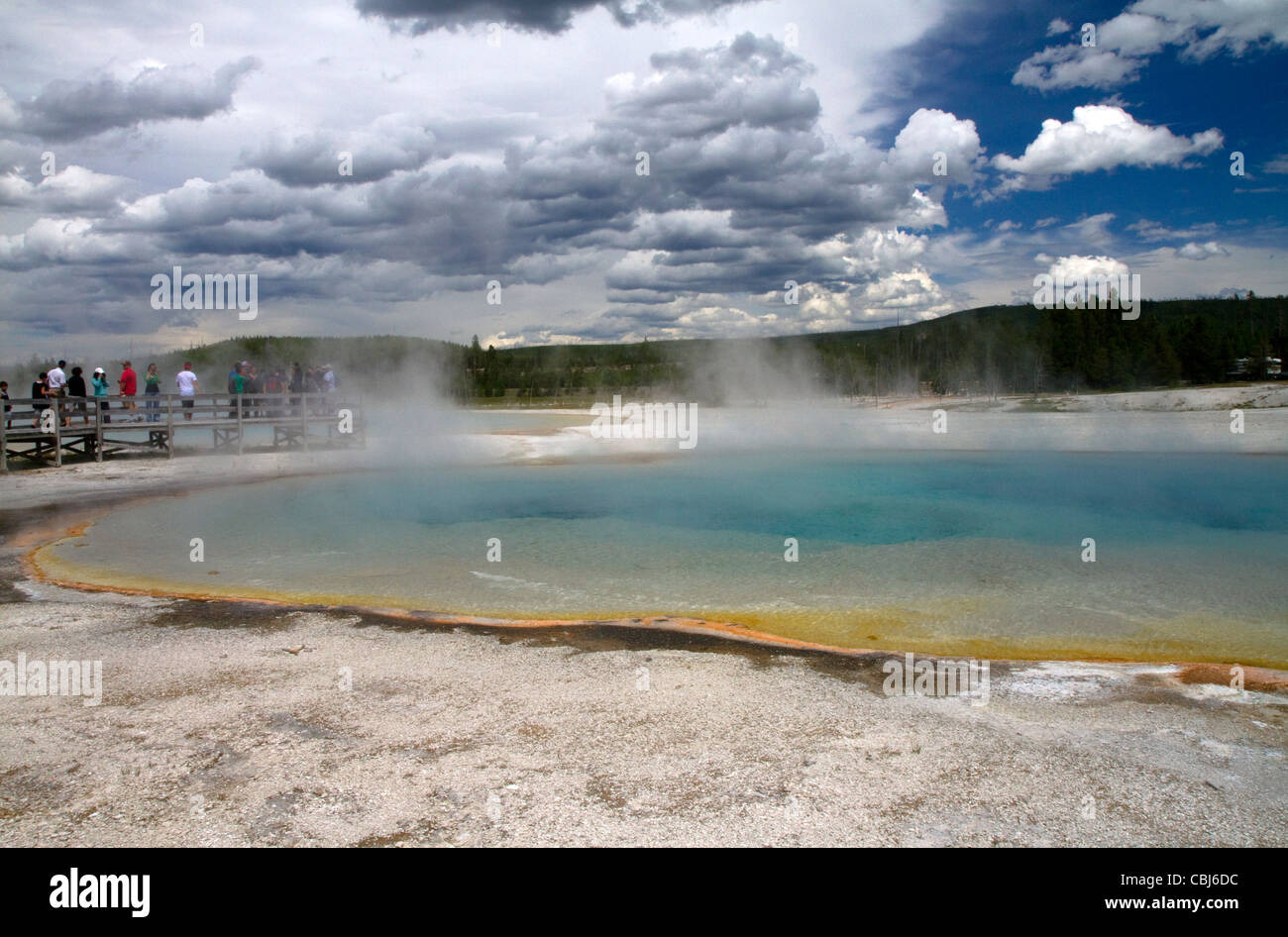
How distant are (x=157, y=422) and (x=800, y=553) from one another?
14752mm

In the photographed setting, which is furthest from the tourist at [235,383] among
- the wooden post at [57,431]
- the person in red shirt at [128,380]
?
the wooden post at [57,431]

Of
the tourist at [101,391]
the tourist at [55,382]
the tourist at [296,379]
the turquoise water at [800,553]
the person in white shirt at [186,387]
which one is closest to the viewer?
the turquoise water at [800,553]

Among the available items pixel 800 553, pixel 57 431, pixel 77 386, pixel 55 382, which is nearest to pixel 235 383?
pixel 77 386

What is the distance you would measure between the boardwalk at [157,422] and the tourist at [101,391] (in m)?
0.04

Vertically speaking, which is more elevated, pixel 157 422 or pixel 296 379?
pixel 296 379

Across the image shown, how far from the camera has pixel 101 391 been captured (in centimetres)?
1847

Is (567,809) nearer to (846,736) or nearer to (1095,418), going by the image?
(846,736)

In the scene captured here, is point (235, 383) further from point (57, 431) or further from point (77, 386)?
point (57, 431)

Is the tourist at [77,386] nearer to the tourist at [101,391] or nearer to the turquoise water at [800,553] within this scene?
the tourist at [101,391]

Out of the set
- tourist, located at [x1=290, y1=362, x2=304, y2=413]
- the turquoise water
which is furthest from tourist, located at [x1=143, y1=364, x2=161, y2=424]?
the turquoise water

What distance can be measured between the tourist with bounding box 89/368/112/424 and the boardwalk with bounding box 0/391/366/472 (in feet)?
0.13

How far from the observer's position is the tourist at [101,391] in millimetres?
16306
